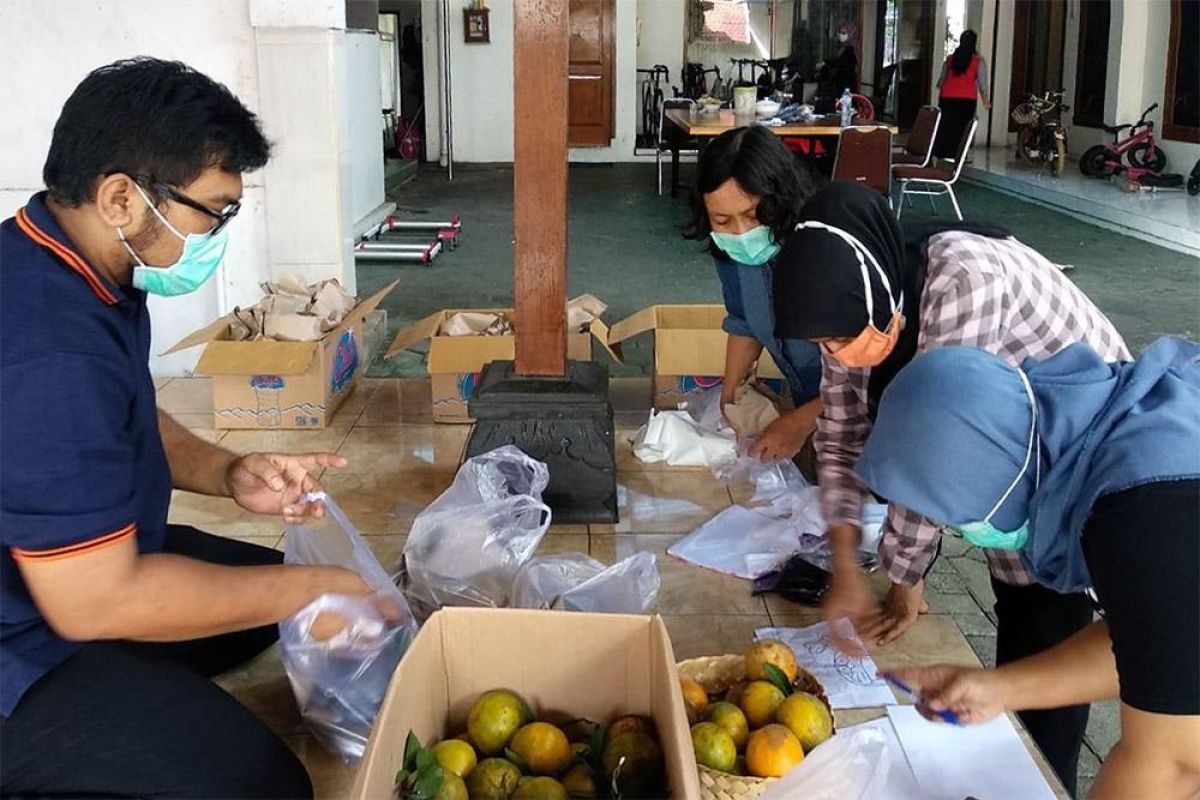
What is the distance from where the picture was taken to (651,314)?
3824 millimetres

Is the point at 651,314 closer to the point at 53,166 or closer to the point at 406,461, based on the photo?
the point at 406,461

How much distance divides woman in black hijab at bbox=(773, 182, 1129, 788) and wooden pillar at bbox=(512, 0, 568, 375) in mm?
1108

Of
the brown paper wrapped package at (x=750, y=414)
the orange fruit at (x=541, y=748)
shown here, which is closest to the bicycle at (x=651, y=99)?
the brown paper wrapped package at (x=750, y=414)

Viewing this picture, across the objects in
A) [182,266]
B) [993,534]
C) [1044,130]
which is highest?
[1044,130]

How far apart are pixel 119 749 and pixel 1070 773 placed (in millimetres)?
1525

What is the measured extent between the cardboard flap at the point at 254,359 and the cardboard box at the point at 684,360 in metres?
1.04

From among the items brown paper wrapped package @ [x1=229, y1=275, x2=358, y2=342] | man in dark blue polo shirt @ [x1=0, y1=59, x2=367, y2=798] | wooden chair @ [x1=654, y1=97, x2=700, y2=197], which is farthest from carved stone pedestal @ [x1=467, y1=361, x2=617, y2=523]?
wooden chair @ [x1=654, y1=97, x2=700, y2=197]

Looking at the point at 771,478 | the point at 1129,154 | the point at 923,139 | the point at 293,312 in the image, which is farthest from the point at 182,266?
the point at 1129,154

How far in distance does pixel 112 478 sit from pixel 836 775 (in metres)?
0.99

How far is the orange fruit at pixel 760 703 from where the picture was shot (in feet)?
5.29

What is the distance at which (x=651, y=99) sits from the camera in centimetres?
1359

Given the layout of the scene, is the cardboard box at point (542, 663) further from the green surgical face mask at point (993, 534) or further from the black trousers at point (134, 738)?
the green surgical face mask at point (993, 534)

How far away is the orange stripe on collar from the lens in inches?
56.1

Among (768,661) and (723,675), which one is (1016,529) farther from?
(723,675)
